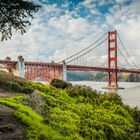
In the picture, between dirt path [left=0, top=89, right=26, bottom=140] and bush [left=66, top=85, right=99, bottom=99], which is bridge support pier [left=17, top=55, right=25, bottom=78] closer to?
bush [left=66, top=85, right=99, bottom=99]

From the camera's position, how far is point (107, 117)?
18.7 metres

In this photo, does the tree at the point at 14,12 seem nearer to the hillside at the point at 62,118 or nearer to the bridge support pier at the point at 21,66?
the hillside at the point at 62,118

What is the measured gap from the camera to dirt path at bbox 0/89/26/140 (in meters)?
11.4

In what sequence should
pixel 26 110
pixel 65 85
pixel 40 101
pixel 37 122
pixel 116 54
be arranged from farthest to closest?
pixel 116 54 → pixel 65 85 → pixel 40 101 → pixel 26 110 → pixel 37 122

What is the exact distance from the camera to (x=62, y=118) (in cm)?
1485

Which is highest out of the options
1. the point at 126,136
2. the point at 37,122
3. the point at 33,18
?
the point at 33,18

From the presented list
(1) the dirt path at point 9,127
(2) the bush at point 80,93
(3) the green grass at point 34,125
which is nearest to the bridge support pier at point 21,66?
(2) the bush at point 80,93

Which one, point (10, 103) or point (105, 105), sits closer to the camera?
point (10, 103)

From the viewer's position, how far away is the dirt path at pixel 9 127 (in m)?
11.4

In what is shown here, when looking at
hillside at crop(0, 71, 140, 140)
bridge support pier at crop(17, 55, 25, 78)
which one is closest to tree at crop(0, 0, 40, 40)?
hillside at crop(0, 71, 140, 140)

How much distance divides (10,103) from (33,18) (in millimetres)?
4005

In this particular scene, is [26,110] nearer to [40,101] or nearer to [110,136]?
[40,101]

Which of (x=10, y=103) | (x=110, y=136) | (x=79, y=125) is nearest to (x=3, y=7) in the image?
(x=10, y=103)

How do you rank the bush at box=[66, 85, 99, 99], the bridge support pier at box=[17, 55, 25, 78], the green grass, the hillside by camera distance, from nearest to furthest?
the green grass
the hillside
the bush at box=[66, 85, 99, 99]
the bridge support pier at box=[17, 55, 25, 78]
